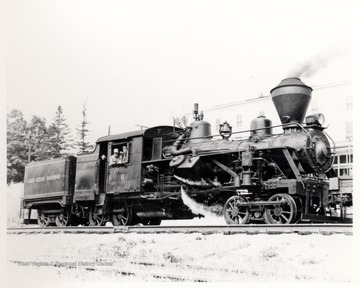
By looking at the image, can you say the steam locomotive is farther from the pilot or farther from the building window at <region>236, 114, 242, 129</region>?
the building window at <region>236, 114, 242, 129</region>

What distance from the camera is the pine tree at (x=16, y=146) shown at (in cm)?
974

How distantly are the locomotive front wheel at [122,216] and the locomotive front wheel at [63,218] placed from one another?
1.57 m

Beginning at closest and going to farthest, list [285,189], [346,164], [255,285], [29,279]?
[255,285] < [29,279] < [285,189] < [346,164]

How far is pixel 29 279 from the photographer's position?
7285mm

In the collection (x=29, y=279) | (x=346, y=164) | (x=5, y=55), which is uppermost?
(x=5, y=55)

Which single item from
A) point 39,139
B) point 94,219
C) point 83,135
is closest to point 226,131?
point 94,219

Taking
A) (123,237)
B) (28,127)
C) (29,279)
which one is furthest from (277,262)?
(28,127)

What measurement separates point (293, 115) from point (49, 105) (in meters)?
5.59

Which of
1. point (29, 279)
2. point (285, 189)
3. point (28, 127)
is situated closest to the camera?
point (29, 279)

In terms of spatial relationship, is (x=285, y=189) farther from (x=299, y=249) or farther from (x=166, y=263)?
(x=166, y=263)

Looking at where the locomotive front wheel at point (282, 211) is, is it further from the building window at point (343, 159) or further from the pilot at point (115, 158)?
the pilot at point (115, 158)

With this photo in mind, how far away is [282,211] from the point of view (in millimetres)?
8070

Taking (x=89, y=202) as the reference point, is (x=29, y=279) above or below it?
below

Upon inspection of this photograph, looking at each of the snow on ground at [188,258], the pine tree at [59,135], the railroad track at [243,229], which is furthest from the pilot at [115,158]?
the snow on ground at [188,258]
